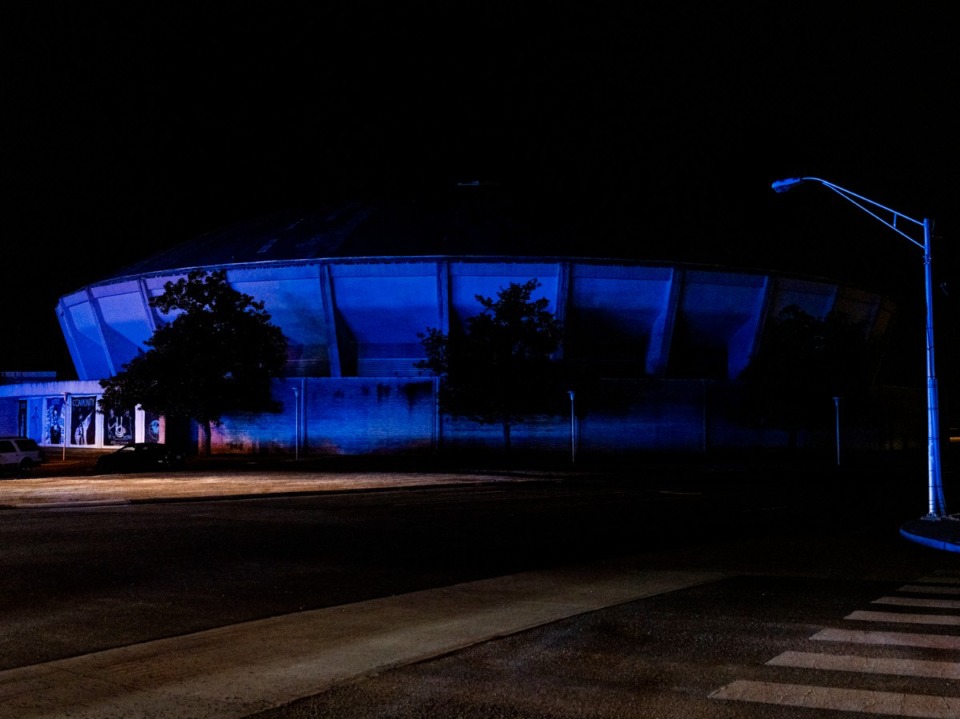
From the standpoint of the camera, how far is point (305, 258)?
5447 centimetres

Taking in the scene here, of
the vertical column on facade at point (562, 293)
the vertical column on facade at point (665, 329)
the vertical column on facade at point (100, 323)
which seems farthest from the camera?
the vertical column on facade at point (100, 323)

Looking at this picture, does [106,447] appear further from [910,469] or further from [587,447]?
[910,469]

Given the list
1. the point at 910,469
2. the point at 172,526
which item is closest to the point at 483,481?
the point at 172,526

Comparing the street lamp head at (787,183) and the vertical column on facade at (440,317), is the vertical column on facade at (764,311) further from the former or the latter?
the street lamp head at (787,183)

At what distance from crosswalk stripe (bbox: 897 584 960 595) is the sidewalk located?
8.33 feet

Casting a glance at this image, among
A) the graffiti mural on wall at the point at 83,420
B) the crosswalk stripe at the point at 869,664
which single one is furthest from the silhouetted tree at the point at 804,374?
the crosswalk stripe at the point at 869,664

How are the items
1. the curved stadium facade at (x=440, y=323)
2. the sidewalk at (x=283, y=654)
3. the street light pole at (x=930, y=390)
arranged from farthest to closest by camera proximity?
the curved stadium facade at (x=440, y=323) → the street light pole at (x=930, y=390) → the sidewalk at (x=283, y=654)

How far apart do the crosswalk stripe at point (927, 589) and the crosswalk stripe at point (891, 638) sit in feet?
8.61

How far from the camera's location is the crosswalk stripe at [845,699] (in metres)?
6.05

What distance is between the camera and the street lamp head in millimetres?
19719

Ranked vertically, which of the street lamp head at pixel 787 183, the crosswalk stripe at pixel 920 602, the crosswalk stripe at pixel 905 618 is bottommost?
the crosswalk stripe at pixel 920 602

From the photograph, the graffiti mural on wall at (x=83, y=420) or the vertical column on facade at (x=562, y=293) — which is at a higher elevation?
the vertical column on facade at (x=562, y=293)

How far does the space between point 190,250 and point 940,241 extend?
176ft

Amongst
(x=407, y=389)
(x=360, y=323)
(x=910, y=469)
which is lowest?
(x=910, y=469)
